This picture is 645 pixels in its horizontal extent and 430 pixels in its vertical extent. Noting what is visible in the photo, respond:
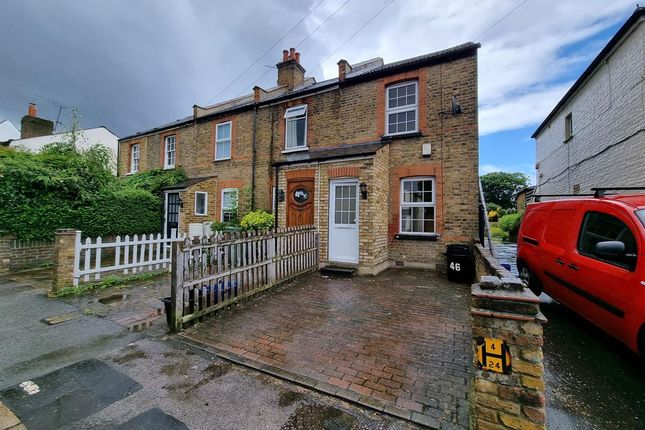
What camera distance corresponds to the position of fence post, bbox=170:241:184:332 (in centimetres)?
401

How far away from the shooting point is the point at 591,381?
2912mm

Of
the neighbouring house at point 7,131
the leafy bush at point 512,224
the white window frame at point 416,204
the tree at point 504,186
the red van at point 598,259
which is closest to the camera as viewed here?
the red van at point 598,259

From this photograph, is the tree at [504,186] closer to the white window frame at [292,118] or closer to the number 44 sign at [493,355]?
the white window frame at [292,118]

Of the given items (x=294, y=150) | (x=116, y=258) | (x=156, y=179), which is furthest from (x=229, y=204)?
(x=116, y=258)

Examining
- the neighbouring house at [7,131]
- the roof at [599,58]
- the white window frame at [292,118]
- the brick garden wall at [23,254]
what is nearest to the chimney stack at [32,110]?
the neighbouring house at [7,131]

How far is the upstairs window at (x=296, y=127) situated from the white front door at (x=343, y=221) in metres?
3.25

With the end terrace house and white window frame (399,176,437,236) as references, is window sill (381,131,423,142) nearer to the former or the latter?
the end terrace house

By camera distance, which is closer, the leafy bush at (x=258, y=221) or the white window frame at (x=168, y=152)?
the leafy bush at (x=258, y=221)

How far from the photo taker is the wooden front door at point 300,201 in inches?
352

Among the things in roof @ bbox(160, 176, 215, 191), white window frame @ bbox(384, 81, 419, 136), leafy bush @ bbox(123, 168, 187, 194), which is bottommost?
roof @ bbox(160, 176, 215, 191)

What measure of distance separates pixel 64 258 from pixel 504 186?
2205 inches

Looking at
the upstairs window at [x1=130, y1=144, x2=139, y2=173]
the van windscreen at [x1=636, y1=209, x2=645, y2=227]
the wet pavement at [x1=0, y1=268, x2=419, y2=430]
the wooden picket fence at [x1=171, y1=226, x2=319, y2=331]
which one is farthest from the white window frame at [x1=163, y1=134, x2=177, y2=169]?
the van windscreen at [x1=636, y1=209, x2=645, y2=227]

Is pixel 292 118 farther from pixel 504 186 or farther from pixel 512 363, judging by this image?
pixel 504 186

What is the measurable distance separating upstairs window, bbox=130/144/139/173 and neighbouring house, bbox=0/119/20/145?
21.4 m
